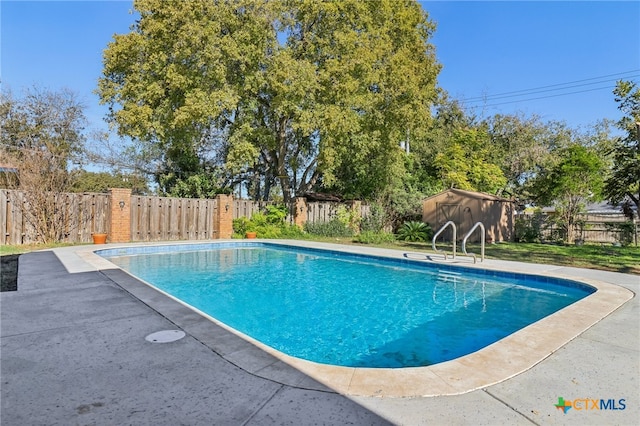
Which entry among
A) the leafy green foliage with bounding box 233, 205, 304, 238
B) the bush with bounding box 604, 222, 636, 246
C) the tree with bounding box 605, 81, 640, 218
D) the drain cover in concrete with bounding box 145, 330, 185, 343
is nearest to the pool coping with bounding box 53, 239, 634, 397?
the drain cover in concrete with bounding box 145, 330, 185, 343

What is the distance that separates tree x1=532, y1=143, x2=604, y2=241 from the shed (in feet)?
6.41

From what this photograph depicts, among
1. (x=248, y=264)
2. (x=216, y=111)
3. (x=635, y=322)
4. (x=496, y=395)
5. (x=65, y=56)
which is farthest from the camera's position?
(x=65, y=56)

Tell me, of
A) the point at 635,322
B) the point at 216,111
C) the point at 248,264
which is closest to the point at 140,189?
the point at 216,111

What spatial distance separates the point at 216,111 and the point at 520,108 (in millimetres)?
20517

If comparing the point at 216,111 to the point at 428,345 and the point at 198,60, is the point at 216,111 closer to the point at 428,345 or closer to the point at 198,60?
the point at 198,60

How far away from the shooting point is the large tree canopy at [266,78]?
45.0 ft

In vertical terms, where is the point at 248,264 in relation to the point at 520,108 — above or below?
below

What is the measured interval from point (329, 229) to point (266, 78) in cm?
724

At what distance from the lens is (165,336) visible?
338 centimetres

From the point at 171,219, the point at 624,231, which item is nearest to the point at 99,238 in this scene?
the point at 171,219

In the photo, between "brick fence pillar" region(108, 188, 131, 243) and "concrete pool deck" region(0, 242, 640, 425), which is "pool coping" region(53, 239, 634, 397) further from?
"brick fence pillar" region(108, 188, 131, 243)

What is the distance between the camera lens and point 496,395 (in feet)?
7.83

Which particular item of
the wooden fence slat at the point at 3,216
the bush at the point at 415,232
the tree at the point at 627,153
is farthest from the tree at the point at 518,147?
the wooden fence slat at the point at 3,216

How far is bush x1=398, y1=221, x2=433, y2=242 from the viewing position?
16.5 meters
